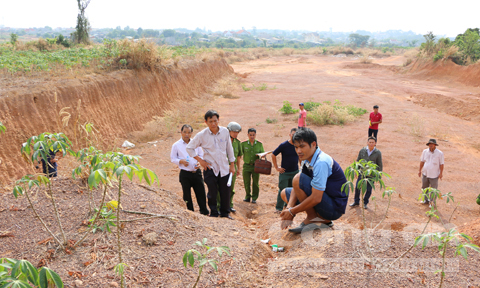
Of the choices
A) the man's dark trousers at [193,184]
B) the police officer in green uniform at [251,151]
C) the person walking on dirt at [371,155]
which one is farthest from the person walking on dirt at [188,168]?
the person walking on dirt at [371,155]

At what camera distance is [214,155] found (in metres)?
4.97

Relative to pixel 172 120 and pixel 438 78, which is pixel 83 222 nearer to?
pixel 172 120

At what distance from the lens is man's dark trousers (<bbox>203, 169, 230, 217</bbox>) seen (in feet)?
16.6

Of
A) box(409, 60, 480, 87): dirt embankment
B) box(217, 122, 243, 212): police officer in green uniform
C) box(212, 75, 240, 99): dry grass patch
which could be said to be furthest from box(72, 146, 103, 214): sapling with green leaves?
box(409, 60, 480, 87): dirt embankment

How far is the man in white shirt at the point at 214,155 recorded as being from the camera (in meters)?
4.89

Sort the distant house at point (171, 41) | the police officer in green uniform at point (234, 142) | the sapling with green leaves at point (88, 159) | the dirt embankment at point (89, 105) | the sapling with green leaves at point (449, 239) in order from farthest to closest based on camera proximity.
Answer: the distant house at point (171, 41), the dirt embankment at point (89, 105), the police officer in green uniform at point (234, 142), the sapling with green leaves at point (88, 159), the sapling with green leaves at point (449, 239)

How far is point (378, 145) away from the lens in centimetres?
1111

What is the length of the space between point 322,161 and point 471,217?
5028mm


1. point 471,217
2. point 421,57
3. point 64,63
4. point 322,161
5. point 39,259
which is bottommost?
point 471,217

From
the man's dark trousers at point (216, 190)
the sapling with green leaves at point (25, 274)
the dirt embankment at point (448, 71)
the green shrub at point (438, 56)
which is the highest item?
the green shrub at point (438, 56)

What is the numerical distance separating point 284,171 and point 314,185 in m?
2.46

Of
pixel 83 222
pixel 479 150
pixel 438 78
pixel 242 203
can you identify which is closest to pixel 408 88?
pixel 438 78

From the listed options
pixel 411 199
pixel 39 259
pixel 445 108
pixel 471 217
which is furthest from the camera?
pixel 445 108

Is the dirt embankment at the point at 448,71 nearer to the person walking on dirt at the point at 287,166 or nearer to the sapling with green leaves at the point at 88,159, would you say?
the person walking on dirt at the point at 287,166
